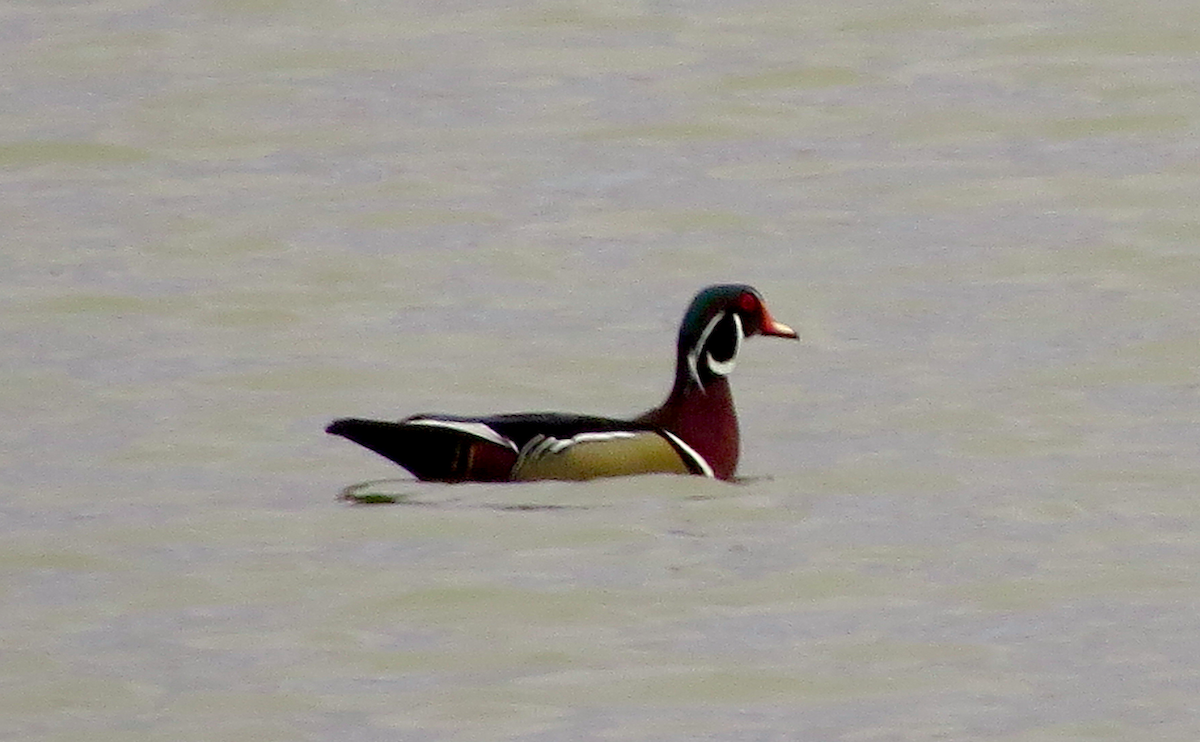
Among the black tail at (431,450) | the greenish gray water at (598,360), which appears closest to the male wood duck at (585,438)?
the black tail at (431,450)

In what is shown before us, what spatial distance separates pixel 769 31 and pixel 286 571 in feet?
43.8

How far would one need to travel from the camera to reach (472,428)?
13.4m

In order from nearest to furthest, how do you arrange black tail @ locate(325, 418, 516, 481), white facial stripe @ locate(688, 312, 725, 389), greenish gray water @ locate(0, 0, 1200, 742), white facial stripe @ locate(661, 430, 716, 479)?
greenish gray water @ locate(0, 0, 1200, 742) < black tail @ locate(325, 418, 516, 481) < white facial stripe @ locate(661, 430, 716, 479) < white facial stripe @ locate(688, 312, 725, 389)

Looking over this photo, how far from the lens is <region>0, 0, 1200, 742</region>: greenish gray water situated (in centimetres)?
1090

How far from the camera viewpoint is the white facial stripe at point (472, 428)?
13.3m

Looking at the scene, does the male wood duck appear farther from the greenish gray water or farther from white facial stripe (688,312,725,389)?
the greenish gray water

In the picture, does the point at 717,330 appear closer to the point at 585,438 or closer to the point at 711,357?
the point at 711,357

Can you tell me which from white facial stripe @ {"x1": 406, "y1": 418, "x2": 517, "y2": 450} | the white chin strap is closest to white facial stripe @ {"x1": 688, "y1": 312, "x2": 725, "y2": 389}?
the white chin strap

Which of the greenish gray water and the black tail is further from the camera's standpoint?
the black tail

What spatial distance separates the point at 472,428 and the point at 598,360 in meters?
3.08

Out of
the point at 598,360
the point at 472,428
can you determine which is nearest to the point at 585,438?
the point at 472,428

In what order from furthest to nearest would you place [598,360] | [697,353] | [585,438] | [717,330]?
1. [598,360]
2. [717,330]
3. [697,353]
4. [585,438]

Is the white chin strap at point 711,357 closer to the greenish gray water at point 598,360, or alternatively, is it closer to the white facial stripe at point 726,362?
the white facial stripe at point 726,362

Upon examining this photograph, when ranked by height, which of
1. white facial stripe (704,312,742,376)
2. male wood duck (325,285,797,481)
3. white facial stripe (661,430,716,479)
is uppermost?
white facial stripe (704,312,742,376)
